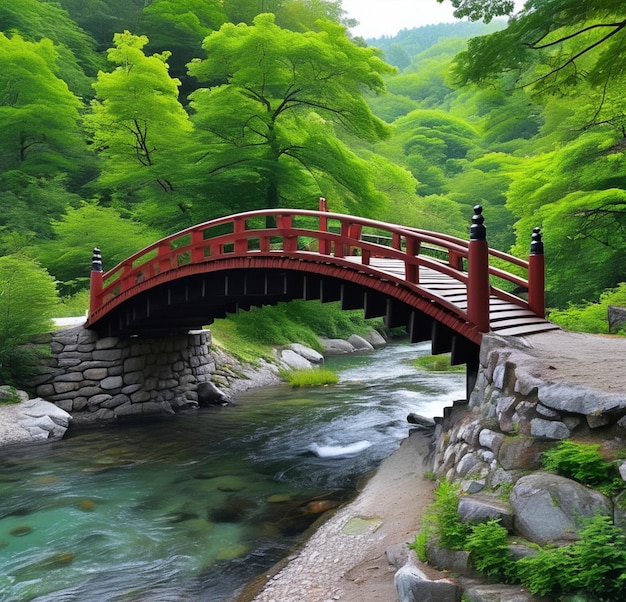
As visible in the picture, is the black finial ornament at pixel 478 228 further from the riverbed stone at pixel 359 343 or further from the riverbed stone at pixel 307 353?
the riverbed stone at pixel 359 343

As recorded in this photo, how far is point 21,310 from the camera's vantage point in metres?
12.2

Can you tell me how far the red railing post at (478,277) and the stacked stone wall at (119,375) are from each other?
31.5ft

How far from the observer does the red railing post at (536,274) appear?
7.91 m

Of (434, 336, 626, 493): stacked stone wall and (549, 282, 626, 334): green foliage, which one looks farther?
(549, 282, 626, 334): green foliage

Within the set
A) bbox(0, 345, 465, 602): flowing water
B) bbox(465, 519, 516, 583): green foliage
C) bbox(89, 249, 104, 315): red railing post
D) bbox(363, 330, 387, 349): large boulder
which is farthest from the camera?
bbox(363, 330, 387, 349): large boulder

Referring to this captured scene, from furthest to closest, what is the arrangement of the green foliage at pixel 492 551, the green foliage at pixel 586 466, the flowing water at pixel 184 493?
the flowing water at pixel 184 493, the green foliage at pixel 586 466, the green foliage at pixel 492 551

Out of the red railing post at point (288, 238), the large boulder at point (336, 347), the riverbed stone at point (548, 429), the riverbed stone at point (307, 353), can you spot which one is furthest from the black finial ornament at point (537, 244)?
the large boulder at point (336, 347)

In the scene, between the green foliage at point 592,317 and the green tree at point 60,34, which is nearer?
the green foliage at point 592,317

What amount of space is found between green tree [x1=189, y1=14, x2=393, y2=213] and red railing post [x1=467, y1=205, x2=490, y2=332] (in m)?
11.3

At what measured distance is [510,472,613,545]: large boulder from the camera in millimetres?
3928

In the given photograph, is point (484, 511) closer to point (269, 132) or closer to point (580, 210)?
point (580, 210)

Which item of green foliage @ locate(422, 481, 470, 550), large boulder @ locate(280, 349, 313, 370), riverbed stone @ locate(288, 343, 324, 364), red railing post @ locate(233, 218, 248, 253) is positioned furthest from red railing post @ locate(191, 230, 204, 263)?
A: riverbed stone @ locate(288, 343, 324, 364)

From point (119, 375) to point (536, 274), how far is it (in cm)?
997

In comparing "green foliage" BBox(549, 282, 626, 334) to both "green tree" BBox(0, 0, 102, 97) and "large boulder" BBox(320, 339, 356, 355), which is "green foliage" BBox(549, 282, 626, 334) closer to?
"large boulder" BBox(320, 339, 356, 355)
